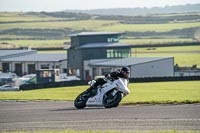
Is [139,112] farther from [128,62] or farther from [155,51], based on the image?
[155,51]

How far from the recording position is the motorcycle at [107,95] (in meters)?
20.4

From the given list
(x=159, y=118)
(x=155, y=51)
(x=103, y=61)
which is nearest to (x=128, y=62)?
(x=103, y=61)

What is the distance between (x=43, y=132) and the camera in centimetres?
1459

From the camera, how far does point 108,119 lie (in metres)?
16.6

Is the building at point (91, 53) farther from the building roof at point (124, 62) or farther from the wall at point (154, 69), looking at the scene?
the wall at point (154, 69)

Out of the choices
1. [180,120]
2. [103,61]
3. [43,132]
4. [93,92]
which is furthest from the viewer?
[103,61]

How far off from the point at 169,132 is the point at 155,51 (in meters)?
105

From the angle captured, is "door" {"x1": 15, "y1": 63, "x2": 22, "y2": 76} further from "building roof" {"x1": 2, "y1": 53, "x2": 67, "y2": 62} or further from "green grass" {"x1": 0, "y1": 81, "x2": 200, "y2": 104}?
"green grass" {"x1": 0, "y1": 81, "x2": 200, "y2": 104}

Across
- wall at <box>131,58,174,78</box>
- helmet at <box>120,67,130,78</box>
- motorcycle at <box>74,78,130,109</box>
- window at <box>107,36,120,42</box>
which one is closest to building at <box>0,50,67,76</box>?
window at <box>107,36,120,42</box>

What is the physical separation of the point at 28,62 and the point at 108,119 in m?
77.9

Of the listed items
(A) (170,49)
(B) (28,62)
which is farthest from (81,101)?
(A) (170,49)

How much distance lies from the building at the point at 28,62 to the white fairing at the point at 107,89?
228 ft

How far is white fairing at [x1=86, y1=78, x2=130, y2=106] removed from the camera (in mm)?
20406

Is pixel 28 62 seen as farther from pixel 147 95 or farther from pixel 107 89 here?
pixel 107 89
